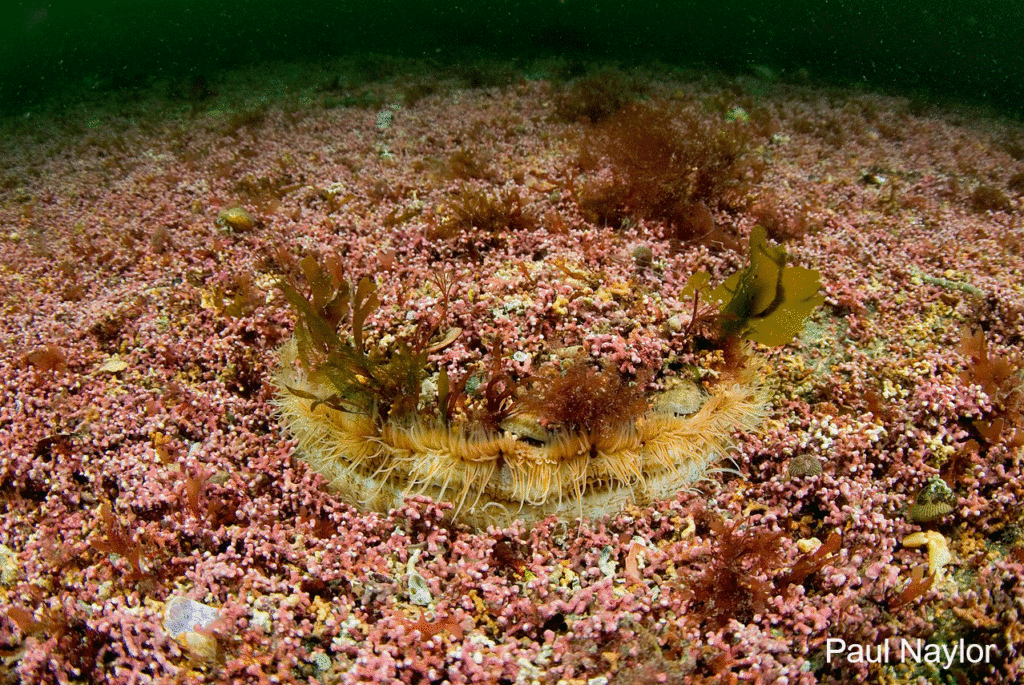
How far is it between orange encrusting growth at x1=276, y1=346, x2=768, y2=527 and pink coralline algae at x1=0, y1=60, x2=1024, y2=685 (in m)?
0.14

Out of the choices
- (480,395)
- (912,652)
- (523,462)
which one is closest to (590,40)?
(480,395)

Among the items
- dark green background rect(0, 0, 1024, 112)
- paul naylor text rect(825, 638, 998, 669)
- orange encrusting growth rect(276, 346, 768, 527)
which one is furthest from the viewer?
dark green background rect(0, 0, 1024, 112)

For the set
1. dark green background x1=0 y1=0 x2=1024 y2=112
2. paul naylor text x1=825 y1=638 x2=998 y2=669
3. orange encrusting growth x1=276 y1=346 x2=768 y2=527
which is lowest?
paul naylor text x1=825 y1=638 x2=998 y2=669

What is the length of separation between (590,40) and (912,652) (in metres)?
22.6

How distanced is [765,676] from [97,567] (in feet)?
12.9

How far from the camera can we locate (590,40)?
20875mm

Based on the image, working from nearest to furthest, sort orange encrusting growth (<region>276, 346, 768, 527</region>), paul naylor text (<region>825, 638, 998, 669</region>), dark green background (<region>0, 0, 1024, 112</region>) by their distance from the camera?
paul naylor text (<region>825, 638, 998, 669</region>) < orange encrusting growth (<region>276, 346, 768, 527</region>) < dark green background (<region>0, 0, 1024, 112</region>)

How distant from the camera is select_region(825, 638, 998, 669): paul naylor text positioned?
2.77 meters

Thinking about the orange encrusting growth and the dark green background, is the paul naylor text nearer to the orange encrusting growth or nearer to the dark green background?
the orange encrusting growth

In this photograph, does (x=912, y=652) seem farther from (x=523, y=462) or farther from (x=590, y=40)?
(x=590, y=40)

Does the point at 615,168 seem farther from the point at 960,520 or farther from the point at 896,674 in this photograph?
the point at 896,674

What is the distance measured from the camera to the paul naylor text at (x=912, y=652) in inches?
109

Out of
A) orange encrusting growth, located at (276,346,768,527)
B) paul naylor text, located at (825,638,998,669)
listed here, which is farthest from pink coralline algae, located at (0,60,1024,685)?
orange encrusting growth, located at (276,346,768,527)

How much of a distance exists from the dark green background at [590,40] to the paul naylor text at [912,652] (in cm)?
1818
